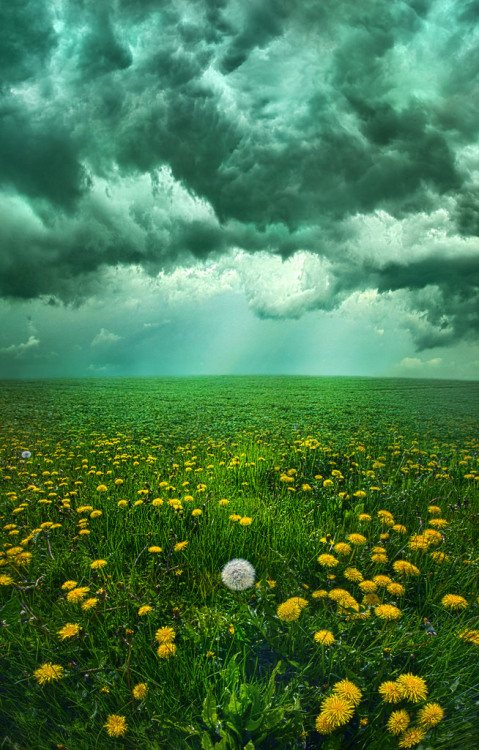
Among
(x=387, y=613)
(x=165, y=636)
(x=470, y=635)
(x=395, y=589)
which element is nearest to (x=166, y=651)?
(x=165, y=636)

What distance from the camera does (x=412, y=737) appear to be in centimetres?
134

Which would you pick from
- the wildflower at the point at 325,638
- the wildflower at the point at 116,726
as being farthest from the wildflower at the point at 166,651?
the wildflower at the point at 325,638

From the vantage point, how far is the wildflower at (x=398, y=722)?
135 cm

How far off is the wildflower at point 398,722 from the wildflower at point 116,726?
3.23ft

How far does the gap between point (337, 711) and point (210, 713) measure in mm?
469

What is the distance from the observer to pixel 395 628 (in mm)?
1854

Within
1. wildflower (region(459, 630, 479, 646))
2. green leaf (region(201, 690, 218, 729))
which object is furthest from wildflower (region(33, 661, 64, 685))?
wildflower (region(459, 630, 479, 646))

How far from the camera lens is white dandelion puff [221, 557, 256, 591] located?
2.45 m

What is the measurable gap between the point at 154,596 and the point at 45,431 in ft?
29.5

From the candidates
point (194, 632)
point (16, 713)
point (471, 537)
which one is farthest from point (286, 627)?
point (471, 537)

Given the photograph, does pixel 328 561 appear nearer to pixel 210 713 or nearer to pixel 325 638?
pixel 325 638

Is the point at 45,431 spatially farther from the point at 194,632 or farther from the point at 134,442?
the point at 194,632

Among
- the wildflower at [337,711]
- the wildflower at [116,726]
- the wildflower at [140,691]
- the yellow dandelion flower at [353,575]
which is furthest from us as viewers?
the yellow dandelion flower at [353,575]

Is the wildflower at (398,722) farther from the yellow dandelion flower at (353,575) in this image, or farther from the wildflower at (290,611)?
the yellow dandelion flower at (353,575)
